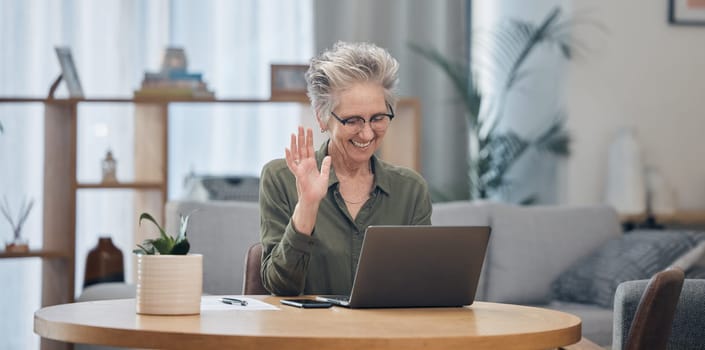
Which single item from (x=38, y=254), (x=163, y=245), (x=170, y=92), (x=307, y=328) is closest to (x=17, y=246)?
(x=38, y=254)

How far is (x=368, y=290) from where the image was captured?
75.2 inches

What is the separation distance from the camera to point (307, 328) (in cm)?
164

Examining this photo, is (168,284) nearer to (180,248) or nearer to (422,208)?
(180,248)

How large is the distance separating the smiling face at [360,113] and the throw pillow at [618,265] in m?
1.68

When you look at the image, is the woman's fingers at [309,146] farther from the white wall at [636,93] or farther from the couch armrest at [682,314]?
the white wall at [636,93]

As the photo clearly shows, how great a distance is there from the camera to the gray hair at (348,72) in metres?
2.38

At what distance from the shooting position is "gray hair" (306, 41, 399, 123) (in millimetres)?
2381

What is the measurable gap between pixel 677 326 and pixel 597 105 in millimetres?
2724

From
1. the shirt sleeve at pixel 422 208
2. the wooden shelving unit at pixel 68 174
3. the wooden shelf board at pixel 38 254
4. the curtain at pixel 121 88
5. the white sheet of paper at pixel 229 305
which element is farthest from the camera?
the curtain at pixel 121 88

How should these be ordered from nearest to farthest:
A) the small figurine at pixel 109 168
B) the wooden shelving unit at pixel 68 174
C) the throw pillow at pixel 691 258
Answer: the throw pillow at pixel 691 258 → the wooden shelving unit at pixel 68 174 → the small figurine at pixel 109 168

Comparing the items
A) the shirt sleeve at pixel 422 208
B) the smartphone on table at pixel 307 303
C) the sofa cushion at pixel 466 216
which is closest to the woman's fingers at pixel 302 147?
the smartphone on table at pixel 307 303

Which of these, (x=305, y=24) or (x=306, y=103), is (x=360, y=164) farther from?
(x=305, y=24)

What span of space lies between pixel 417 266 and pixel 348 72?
0.63 meters

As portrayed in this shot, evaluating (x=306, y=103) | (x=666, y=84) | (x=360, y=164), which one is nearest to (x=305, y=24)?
(x=306, y=103)
